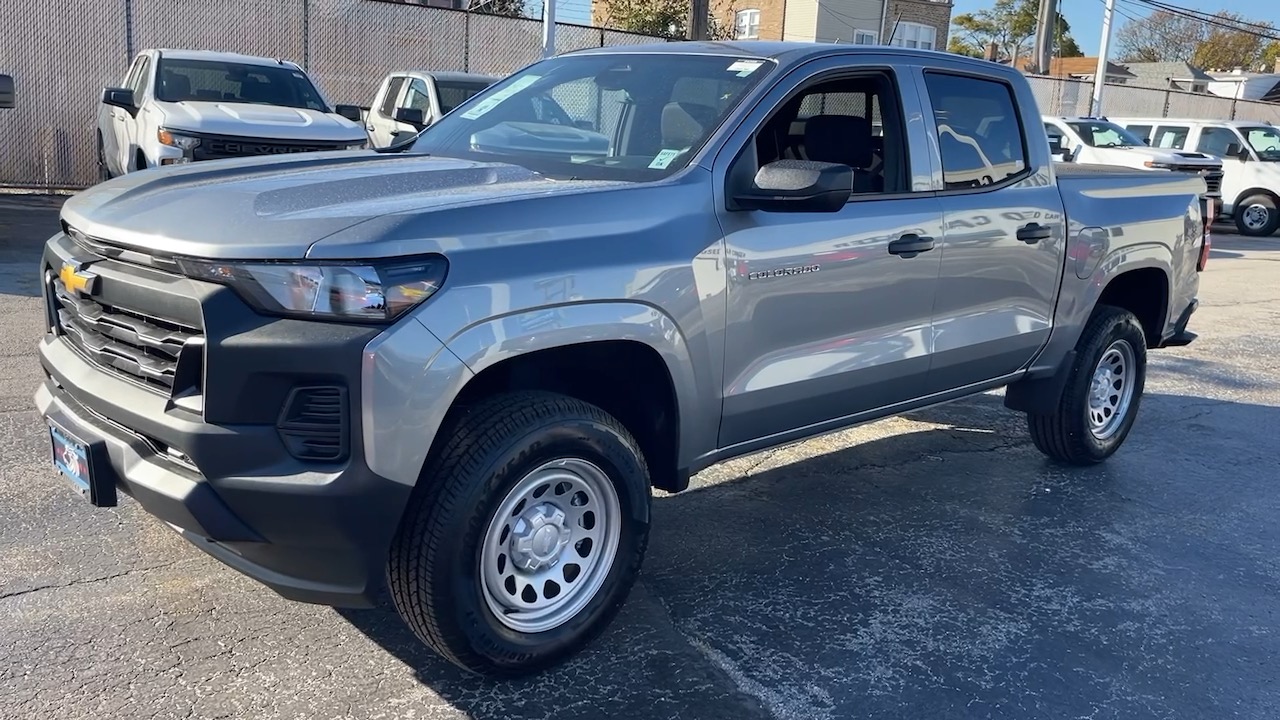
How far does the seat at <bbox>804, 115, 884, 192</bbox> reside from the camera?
180 inches

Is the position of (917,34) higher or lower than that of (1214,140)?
higher

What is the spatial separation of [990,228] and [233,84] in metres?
9.16

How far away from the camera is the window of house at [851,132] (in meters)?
4.41

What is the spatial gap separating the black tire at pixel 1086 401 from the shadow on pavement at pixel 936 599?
13 centimetres

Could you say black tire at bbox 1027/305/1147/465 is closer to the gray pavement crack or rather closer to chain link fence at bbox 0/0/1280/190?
the gray pavement crack

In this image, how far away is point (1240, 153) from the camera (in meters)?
20.1

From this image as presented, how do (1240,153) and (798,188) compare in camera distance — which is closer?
(798,188)

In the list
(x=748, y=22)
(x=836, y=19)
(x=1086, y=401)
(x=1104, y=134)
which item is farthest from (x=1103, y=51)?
(x=1086, y=401)

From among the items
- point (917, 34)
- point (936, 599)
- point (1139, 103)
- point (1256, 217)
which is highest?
point (917, 34)

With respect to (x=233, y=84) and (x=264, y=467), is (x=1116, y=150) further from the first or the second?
(x=264, y=467)

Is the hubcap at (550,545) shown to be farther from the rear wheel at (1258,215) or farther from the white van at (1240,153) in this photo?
the rear wheel at (1258,215)

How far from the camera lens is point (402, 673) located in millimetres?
3352

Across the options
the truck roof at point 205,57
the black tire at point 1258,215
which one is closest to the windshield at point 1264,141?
the black tire at point 1258,215

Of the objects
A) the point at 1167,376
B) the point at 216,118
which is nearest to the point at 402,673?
the point at 1167,376
